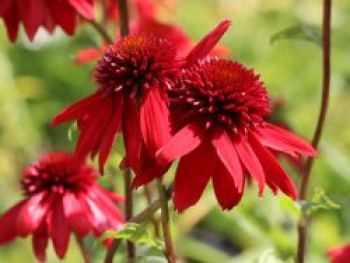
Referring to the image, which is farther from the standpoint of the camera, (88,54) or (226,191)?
(88,54)

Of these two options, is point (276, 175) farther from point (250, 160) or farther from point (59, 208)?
→ point (59, 208)

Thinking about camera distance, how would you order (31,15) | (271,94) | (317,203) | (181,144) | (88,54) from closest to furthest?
(181,144)
(317,203)
(31,15)
(88,54)
(271,94)

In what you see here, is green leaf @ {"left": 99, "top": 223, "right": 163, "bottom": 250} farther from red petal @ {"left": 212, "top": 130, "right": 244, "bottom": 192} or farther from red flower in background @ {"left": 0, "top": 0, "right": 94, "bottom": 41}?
red flower in background @ {"left": 0, "top": 0, "right": 94, "bottom": 41}

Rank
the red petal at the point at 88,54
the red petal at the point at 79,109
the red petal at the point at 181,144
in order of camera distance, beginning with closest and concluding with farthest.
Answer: the red petal at the point at 181,144 < the red petal at the point at 79,109 < the red petal at the point at 88,54

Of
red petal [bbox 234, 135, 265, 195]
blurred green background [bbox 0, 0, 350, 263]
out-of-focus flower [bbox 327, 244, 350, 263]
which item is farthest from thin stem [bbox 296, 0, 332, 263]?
red petal [bbox 234, 135, 265, 195]

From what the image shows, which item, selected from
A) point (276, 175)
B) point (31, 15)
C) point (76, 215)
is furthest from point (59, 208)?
point (276, 175)

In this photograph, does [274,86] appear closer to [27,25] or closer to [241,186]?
[27,25]

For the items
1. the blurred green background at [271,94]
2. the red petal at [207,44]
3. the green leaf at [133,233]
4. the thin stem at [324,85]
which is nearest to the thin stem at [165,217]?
the green leaf at [133,233]

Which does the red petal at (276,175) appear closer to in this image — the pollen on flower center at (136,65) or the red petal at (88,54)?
the pollen on flower center at (136,65)
